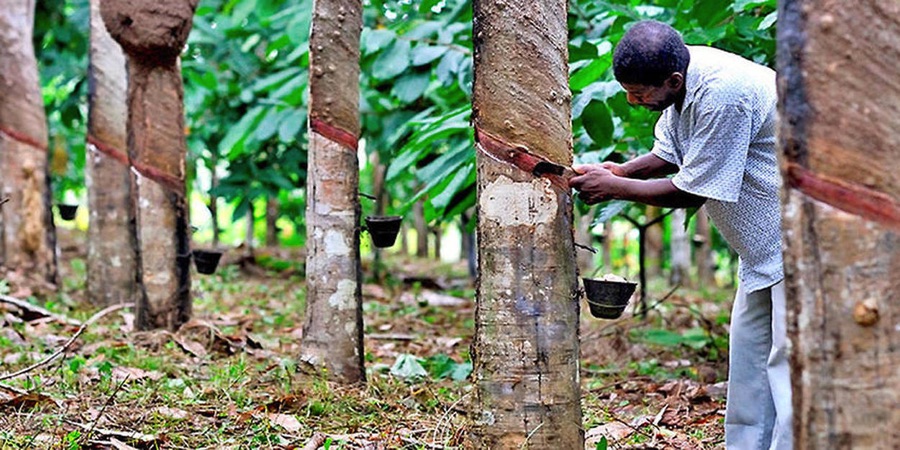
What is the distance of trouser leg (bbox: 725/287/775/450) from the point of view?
10.2ft

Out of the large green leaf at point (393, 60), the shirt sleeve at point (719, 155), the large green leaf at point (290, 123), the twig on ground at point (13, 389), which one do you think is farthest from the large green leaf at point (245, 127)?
the shirt sleeve at point (719, 155)

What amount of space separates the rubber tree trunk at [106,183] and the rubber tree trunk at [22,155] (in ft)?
2.18

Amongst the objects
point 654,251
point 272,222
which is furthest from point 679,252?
point 272,222

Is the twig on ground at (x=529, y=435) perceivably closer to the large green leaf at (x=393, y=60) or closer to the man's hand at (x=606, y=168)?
the man's hand at (x=606, y=168)

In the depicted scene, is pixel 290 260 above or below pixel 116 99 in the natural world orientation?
below

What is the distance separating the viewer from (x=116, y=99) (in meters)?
6.48

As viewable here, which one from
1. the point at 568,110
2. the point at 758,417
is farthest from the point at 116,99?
the point at 758,417

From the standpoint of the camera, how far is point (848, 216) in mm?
1854

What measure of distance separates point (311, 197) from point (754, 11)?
252 cm

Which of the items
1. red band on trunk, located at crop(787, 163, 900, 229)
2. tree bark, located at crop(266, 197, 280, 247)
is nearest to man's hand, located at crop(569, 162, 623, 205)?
red band on trunk, located at crop(787, 163, 900, 229)

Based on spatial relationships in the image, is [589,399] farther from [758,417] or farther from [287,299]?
[287,299]

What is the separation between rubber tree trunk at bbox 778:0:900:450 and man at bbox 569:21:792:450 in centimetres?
83

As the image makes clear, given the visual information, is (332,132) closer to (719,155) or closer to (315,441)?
(315,441)

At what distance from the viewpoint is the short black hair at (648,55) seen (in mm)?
2730
